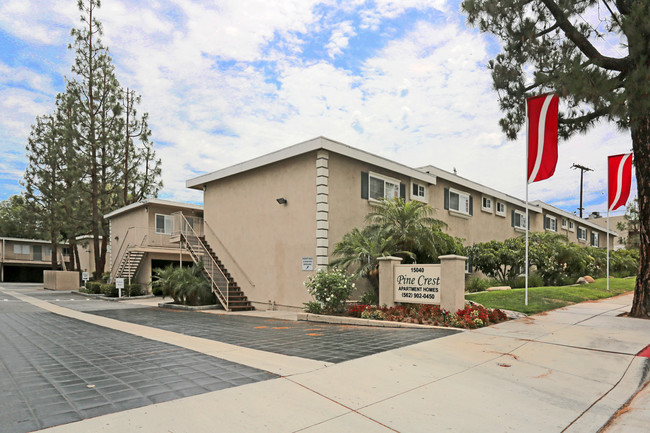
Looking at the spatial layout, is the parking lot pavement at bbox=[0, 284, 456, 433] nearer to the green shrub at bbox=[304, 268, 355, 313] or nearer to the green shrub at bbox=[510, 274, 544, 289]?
the green shrub at bbox=[304, 268, 355, 313]

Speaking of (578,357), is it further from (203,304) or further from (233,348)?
(203,304)

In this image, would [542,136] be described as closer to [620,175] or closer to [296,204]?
[620,175]

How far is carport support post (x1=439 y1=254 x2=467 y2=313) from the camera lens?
10.1 m

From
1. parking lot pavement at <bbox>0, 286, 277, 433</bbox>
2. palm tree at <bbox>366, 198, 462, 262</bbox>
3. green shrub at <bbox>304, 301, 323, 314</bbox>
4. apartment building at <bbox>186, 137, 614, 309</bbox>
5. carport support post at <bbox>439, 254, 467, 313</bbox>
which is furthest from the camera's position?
apartment building at <bbox>186, 137, 614, 309</bbox>

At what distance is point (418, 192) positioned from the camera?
18.7 m

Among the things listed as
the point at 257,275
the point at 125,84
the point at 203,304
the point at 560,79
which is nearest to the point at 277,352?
the point at 560,79

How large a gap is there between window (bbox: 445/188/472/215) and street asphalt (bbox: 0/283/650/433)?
11557 mm

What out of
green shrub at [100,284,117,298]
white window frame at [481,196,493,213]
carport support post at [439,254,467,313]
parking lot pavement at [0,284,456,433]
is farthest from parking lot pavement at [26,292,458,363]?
white window frame at [481,196,493,213]

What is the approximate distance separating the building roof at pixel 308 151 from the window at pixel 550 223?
15735 millimetres

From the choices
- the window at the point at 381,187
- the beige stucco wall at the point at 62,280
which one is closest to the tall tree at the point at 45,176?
the beige stucco wall at the point at 62,280

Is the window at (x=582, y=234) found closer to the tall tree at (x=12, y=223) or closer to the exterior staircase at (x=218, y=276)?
the exterior staircase at (x=218, y=276)

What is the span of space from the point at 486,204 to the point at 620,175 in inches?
367

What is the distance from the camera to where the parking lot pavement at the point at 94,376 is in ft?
14.0

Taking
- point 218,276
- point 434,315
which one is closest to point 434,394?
point 434,315
